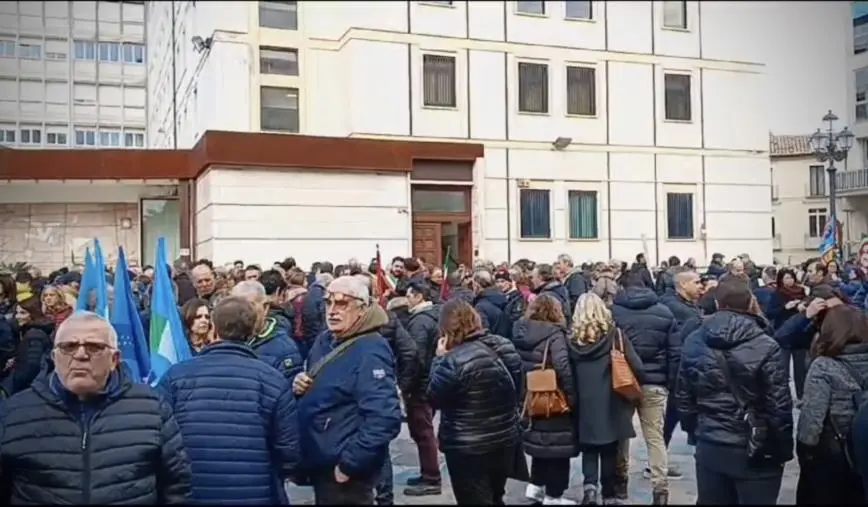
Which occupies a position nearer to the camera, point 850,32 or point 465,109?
point 850,32

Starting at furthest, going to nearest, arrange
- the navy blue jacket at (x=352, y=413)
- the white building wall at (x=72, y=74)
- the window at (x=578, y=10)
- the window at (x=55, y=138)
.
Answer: the window at (x=578, y=10) → the window at (x=55, y=138) → the white building wall at (x=72, y=74) → the navy blue jacket at (x=352, y=413)

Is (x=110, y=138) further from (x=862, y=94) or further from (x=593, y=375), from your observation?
(x=593, y=375)

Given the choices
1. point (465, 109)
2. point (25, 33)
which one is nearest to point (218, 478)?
point (25, 33)

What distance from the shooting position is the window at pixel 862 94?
8.81 meters

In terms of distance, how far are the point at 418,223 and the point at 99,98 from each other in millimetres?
20934

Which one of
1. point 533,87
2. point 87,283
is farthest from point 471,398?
point 533,87

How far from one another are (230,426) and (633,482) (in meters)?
4.64

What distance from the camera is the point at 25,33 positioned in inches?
453

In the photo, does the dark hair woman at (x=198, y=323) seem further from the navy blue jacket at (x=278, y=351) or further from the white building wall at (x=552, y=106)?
the white building wall at (x=552, y=106)

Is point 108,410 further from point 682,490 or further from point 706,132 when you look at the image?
point 706,132

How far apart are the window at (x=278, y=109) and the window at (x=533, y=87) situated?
6.59m

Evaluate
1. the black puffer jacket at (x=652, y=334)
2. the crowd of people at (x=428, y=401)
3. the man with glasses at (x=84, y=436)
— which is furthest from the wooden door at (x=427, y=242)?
the man with glasses at (x=84, y=436)

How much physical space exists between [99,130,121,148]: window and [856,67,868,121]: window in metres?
25.9

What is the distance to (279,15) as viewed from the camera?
78.3 ft
